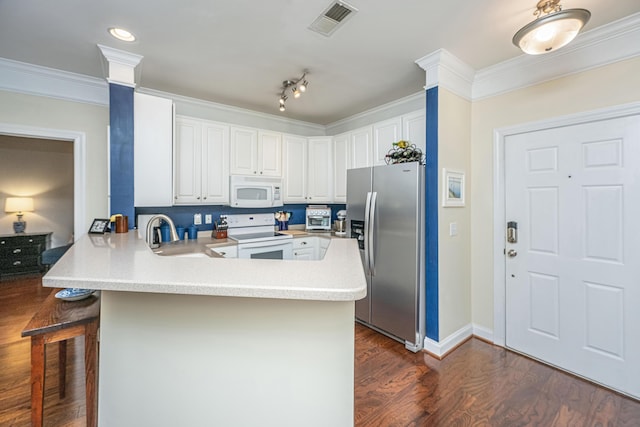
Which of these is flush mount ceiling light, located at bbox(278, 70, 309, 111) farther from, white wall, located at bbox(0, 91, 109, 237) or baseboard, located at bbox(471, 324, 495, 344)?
baseboard, located at bbox(471, 324, 495, 344)

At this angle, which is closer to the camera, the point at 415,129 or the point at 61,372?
the point at 61,372

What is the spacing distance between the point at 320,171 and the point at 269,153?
0.80m

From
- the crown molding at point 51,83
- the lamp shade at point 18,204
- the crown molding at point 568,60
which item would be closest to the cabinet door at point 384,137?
the crown molding at point 568,60

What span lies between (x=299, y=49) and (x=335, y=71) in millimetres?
512

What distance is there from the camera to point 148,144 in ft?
8.33

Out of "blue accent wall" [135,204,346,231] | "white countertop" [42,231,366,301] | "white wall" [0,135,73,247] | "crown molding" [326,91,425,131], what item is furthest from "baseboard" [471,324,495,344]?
"white wall" [0,135,73,247]

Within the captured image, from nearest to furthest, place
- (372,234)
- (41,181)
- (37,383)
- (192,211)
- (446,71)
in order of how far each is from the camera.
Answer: (37,383) → (446,71) → (372,234) → (192,211) → (41,181)

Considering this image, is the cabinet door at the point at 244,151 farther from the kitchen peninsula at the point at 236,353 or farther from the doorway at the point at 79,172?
the kitchen peninsula at the point at 236,353

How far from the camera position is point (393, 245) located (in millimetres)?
2662

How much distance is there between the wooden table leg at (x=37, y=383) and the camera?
129 centimetres

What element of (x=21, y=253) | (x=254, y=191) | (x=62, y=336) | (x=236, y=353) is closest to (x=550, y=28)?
(x=236, y=353)

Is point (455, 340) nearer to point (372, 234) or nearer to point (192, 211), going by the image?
point (372, 234)

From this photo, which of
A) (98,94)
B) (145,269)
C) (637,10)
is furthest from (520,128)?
(98,94)

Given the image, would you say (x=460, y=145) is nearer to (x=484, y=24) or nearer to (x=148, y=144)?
(x=484, y=24)
